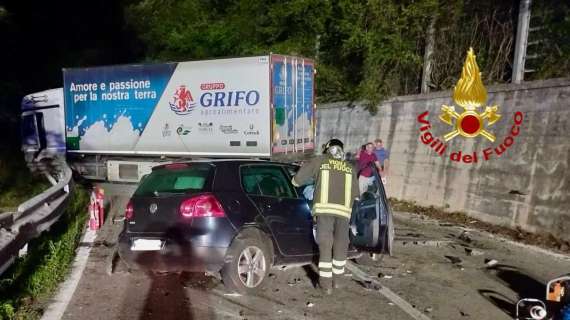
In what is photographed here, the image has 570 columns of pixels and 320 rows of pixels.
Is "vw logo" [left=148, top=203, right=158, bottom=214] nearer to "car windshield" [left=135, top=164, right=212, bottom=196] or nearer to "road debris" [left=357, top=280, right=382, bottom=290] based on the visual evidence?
"car windshield" [left=135, top=164, right=212, bottom=196]

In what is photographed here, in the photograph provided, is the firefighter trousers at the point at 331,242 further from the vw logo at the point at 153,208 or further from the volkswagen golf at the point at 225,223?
the vw logo at the point at 153,208

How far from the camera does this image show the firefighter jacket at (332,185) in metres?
6.25

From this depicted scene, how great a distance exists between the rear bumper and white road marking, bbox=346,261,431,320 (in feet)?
5.84

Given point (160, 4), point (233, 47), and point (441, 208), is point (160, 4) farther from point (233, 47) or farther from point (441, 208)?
point (441, 208)

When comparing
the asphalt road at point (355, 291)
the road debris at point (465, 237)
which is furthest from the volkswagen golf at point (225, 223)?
the road debris at point (465, 237)

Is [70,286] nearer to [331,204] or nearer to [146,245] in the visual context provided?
[146,245]

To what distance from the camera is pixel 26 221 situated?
7.03 metres

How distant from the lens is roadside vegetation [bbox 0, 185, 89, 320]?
542cm

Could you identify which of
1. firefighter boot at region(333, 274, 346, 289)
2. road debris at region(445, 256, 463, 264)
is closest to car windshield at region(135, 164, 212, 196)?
firefighter boot at region(333, 274, 346, 289)

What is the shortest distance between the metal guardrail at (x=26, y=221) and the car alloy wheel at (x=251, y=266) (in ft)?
7.58

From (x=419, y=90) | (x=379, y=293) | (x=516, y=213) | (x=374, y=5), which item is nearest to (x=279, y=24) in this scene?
(x=374, y=5)

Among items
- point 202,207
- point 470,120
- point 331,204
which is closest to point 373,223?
point 331,204

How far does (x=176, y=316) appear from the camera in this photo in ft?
17.6

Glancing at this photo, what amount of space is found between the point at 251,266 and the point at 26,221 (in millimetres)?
2859
